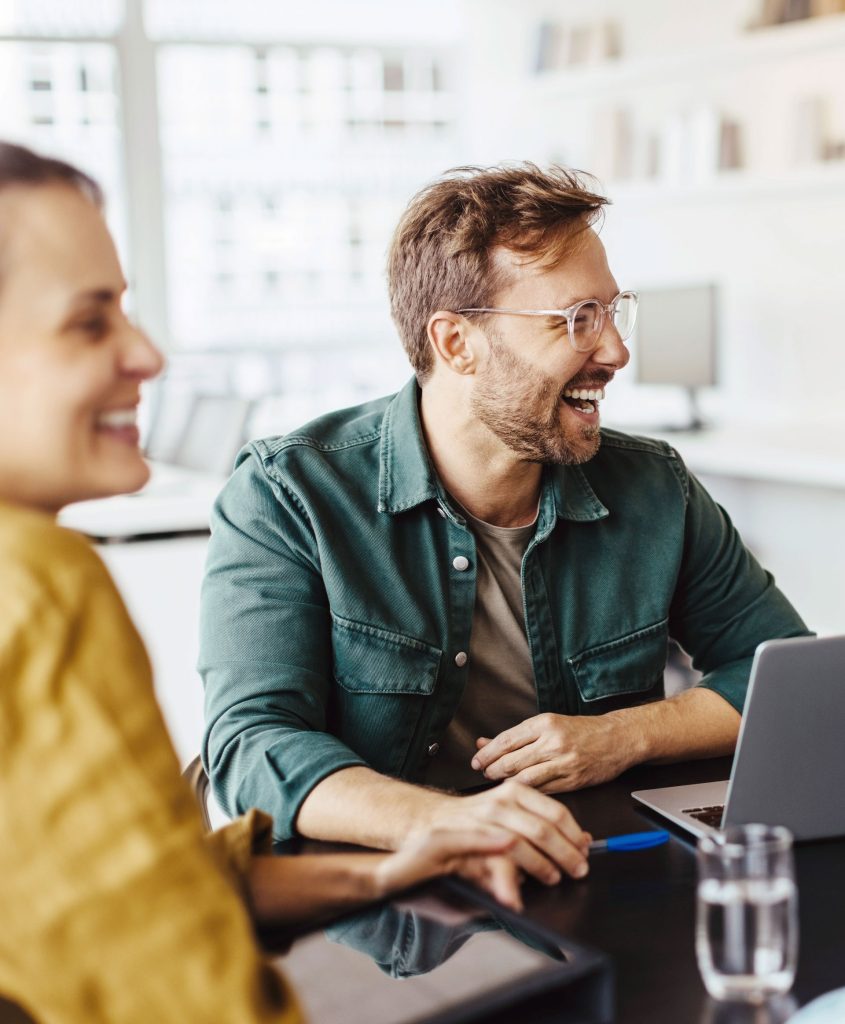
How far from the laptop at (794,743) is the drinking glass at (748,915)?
252 mm

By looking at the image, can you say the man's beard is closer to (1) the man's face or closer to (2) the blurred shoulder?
(1) the man's face

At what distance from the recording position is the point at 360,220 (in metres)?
6.71

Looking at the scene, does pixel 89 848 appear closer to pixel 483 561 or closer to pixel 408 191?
pixel 483 561

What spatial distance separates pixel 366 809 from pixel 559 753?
250 mm

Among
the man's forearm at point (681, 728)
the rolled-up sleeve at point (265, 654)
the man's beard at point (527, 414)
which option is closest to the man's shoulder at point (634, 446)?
the man's beard at point (527, 414)

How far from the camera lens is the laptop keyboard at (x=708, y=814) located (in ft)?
Answer: 4.07

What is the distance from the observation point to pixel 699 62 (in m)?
4.80

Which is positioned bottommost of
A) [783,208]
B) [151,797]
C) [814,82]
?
[151,797]

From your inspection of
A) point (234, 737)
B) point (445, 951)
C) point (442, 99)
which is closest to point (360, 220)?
point (442, 99)

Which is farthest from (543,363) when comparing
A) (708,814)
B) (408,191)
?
(408,191)

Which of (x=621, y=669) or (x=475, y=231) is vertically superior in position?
(x=475, y=231)

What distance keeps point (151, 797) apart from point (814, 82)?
14.7 ft

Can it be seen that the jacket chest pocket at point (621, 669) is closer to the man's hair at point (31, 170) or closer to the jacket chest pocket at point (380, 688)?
the jacket chest pocket at point (380, 688)

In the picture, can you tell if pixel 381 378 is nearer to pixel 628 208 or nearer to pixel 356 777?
pixel 628 208
